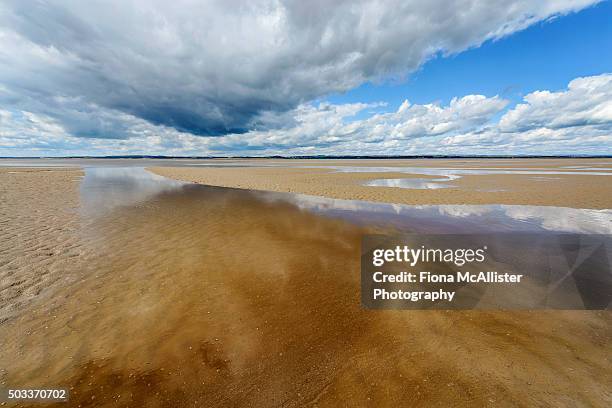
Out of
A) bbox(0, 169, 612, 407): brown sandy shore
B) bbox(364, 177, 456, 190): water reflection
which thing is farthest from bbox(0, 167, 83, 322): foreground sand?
bbox(364, 177, 456, 190): water reflection

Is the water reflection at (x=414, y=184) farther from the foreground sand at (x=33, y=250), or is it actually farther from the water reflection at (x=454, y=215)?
the foreground sand at (x=33, y=250)

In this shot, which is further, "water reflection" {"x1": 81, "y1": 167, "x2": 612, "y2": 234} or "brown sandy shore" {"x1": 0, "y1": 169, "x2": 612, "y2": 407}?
"water reflection" {"x1": 81, "y1": 167, "x2": 612, "y2": 234}

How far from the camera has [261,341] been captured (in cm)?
465

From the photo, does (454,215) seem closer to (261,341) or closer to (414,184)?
(261,341)

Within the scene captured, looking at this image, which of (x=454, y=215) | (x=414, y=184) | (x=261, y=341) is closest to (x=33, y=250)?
(x=261, y=341)

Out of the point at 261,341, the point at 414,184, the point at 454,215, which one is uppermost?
the point at 414,184

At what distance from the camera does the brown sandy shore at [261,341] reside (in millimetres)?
3641

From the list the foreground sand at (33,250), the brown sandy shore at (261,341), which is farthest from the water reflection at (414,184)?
the foreground sand at (33,250)

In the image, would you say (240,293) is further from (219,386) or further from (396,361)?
(396,361)

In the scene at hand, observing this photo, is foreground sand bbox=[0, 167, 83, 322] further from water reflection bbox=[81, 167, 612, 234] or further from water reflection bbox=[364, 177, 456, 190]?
water reflection bbox=[364, 177, 456, 190]

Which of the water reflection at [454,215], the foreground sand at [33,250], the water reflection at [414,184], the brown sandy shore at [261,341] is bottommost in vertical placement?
the brown sandy shore at [261,341]

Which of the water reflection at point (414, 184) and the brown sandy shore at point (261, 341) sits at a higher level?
the water reflection at point (414, 184)

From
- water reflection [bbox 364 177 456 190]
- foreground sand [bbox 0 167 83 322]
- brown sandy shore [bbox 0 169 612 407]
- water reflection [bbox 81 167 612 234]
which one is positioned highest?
water reflection [bbox 364 177 456 190]

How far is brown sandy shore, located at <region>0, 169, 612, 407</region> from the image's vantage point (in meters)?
3.64
